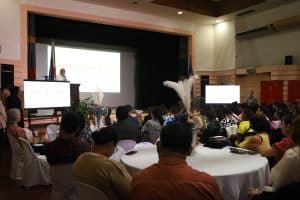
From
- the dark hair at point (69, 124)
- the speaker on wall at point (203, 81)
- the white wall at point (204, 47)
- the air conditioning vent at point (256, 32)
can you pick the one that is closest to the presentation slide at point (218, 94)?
the speaker on wall at point (203, 81)

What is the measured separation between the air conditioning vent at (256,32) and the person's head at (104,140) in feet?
27.7

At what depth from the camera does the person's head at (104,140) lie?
89.0 inches

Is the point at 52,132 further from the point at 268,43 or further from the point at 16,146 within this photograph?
the point at 268,43

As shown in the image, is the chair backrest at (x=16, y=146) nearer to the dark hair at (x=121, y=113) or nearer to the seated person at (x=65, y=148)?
the dark hair at (x=121, y=113)

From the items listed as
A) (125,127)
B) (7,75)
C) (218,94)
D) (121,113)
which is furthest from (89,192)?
(218,94)

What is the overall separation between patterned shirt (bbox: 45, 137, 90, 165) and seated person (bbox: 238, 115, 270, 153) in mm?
1739

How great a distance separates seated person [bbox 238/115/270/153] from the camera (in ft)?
10.1

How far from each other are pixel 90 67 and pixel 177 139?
9191 mm

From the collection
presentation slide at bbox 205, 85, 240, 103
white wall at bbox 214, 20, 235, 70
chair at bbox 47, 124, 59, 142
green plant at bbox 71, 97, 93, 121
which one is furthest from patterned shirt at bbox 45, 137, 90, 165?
white wall at bbox 214, 20, 235, 70

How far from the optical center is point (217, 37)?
36.9ft

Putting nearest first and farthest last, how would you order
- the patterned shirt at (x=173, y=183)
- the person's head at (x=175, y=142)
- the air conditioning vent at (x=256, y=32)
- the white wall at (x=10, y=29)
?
the patterned shirt at (x=173, y=183) → the person's head at (x=175, y=142) → the white wall at (x=10, y=29) → the air conditioning vent at (x=256, y=32)

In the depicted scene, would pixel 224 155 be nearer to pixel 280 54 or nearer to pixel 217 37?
pixel 280 54

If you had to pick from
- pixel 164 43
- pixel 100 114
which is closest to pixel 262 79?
pixel 164 43

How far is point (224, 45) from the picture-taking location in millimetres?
10984
